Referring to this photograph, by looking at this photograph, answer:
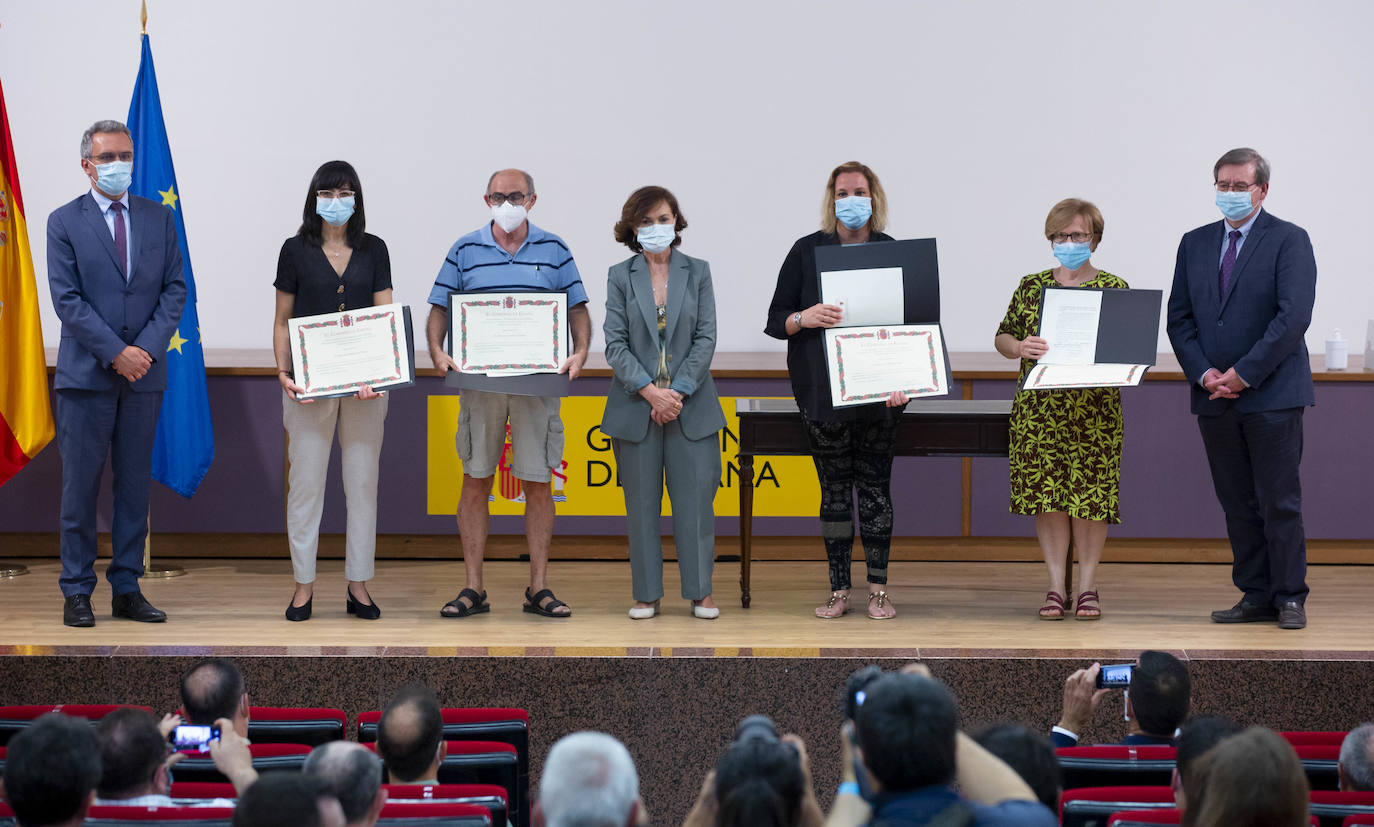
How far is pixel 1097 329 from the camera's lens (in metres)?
4.64

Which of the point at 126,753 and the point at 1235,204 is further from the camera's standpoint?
the point at 1235,204

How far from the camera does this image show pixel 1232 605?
16.8 ft

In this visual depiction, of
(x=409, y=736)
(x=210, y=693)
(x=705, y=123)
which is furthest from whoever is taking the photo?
(x=705, y=123)

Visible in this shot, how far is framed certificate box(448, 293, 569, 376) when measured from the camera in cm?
471

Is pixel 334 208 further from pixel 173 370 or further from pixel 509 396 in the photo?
pixel 173 370

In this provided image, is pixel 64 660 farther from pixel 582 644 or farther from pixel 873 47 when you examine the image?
pixel 873 47

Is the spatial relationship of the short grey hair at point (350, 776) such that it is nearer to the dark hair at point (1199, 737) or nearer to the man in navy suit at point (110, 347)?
the dark hair at point (1199, 737)

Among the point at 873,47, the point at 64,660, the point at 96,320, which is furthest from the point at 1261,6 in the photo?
the point at 64,660

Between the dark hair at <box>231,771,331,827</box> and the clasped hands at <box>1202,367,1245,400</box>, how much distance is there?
11.0ft

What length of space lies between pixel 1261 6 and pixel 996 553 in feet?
10.2

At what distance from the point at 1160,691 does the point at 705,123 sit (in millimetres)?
4647

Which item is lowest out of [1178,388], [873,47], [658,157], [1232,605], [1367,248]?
[1232,605]

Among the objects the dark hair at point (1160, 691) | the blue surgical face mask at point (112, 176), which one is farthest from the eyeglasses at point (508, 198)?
the dark hair at point (1160, 691)

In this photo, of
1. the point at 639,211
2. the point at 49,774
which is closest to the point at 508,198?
the point at 639,211
